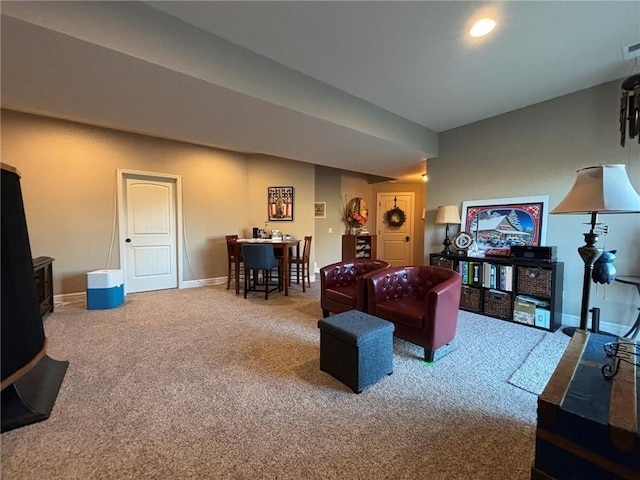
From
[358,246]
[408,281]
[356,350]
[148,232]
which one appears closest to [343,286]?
[408,281]

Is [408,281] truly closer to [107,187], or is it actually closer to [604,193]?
[604,193]

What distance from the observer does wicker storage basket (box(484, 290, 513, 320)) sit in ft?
11.9

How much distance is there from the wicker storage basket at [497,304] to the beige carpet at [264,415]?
58 centimetres

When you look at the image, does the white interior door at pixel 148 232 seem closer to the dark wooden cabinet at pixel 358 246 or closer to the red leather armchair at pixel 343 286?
the red leather armchair at pixel 343 286

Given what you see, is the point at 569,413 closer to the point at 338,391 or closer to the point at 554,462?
the point at 554,462

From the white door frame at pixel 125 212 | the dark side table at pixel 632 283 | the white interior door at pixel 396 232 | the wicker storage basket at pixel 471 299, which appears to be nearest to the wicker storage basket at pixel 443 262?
the wicker storage basket at pixel 471 299

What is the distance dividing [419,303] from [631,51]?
314 cm

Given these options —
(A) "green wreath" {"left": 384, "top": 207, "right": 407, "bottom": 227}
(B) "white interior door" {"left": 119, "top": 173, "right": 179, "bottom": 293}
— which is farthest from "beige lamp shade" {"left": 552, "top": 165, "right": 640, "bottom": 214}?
(A) "green wreath" {"left": 384, "top": 207, "right": 407, "bottom": 227}

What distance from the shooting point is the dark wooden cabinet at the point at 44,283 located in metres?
3.32

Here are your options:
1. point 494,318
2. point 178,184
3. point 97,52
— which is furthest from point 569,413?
point 178,184

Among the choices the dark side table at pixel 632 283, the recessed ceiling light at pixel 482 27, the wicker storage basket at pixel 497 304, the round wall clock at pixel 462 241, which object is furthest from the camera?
the round wall clock at pixel 462 241

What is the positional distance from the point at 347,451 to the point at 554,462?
3.08ft

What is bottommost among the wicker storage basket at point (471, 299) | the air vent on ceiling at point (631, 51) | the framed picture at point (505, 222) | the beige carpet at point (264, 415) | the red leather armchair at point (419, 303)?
the beige carpet at point (264, 415)

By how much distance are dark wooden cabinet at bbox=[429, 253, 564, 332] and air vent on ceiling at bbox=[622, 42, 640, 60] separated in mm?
2170
